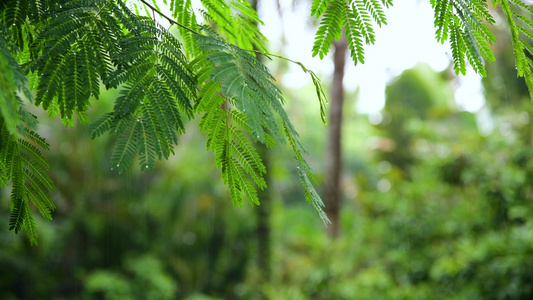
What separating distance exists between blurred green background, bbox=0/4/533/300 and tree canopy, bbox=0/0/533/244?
3926 mm

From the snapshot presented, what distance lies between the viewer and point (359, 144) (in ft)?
51.8

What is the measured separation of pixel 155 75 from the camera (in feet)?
4.77

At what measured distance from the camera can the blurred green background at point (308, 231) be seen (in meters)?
5.40

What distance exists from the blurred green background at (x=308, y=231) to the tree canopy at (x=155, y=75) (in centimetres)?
393

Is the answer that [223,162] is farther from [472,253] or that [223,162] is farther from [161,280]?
[161,280]

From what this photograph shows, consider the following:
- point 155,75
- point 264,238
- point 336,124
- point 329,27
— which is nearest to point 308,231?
point 264,238

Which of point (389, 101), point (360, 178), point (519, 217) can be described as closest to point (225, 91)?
point (519, 217)

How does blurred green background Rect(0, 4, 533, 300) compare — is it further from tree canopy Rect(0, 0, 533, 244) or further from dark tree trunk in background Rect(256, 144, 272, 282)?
tree canopy Rect(0, 0, 533, 244)

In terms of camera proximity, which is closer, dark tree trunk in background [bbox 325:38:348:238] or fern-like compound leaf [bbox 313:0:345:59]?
fern-like compound leaf [bbox 313:0:345:59]

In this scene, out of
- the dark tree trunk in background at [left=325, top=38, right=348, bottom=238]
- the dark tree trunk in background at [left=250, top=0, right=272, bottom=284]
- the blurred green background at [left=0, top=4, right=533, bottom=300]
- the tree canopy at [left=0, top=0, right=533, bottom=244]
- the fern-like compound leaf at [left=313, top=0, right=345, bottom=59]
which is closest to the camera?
the tree canopy at [left=0, top=0, right=533, bottom=244]

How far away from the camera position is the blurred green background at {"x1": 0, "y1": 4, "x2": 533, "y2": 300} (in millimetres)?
5398

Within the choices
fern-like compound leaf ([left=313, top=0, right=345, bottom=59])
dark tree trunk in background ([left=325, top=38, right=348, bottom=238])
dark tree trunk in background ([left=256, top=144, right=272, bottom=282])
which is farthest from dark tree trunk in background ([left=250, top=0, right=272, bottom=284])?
fern-like compound leaf ([left=313, top=0, right=345, bottom=59])

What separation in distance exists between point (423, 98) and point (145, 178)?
6.77 m

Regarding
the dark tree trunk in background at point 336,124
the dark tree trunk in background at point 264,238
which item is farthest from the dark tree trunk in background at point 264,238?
the dark tree trunk in background at point 336,124
